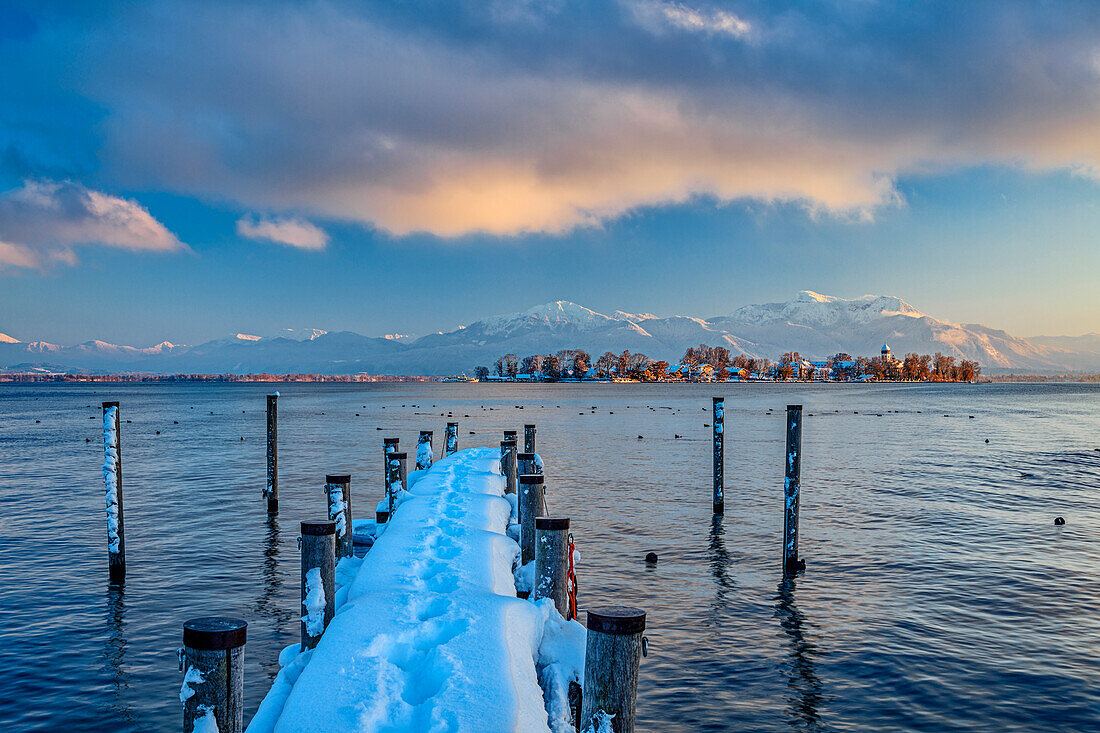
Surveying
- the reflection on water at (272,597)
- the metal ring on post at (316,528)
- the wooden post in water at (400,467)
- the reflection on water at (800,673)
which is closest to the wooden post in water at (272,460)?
the reflection on water at (272,597)

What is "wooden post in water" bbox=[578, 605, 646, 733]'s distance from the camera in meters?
4.85

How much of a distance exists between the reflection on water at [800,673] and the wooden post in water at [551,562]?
420 cm

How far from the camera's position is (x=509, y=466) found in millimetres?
13438

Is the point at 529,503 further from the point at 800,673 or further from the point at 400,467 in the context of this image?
the point at 800,673

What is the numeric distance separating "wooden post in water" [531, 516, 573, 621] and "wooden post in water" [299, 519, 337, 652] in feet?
7.62

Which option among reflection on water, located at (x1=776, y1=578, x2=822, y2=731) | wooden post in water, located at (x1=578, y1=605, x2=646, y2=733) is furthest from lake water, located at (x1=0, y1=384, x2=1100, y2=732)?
wooden post in water, located at (x1=578, y1=605, x2=646, y2=733)

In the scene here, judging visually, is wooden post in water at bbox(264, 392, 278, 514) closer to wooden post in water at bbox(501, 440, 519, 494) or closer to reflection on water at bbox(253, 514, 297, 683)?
reflection on water at bbox(253, 514, 297, 683)

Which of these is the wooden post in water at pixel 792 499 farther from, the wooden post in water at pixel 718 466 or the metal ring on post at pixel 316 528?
the metal ring on post at pixel 316 528

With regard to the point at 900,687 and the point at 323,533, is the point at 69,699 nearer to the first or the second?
the point at 323,533

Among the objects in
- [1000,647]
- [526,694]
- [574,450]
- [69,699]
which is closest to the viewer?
[526,694]

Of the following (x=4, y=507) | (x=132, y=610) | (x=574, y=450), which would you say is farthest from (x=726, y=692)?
(x=574, y=450)

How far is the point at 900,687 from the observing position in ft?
32.7

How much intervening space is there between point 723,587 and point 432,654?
398 inches

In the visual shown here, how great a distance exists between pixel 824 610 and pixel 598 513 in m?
10.1
